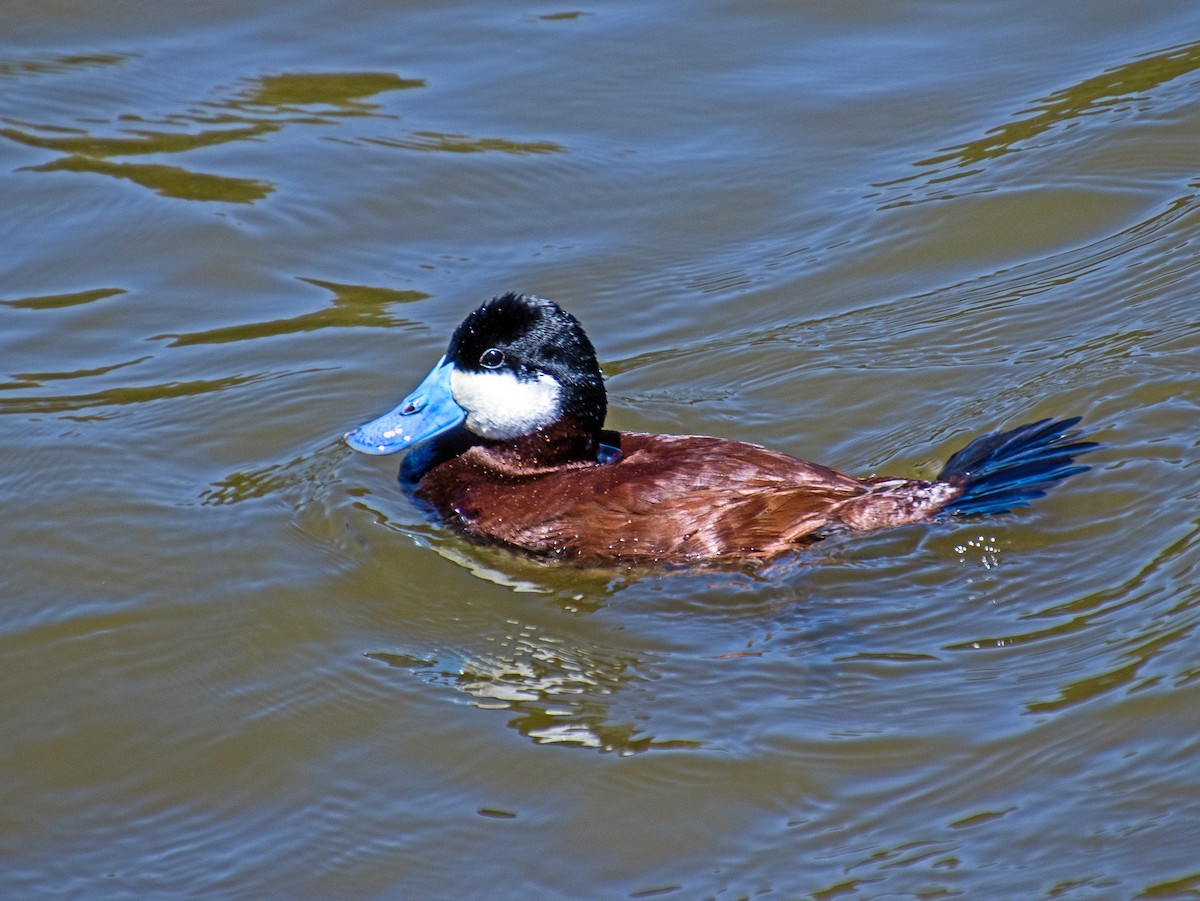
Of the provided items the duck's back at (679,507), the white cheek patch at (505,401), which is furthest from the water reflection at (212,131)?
the duck's back at (679,507)

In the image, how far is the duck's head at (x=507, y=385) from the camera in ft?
18.8

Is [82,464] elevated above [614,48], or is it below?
below

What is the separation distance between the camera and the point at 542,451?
5.93 metres

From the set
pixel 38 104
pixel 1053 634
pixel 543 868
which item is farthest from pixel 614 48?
pixel 543 868

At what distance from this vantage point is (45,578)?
18.2 ft

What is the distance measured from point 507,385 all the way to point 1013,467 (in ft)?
6.26

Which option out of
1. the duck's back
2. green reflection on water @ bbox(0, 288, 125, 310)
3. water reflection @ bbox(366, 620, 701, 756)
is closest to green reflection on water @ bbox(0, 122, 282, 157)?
green reflection on water @ bbox(0, 288, 125, 310)

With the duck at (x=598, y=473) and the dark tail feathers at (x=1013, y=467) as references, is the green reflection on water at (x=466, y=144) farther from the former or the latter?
the dark tail feathers at (x=1013, y=467)

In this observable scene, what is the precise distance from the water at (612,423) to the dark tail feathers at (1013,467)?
0.15 metres

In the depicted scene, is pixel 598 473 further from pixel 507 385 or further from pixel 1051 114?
pixel 1051 114

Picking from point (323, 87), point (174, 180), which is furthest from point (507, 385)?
point (323, 87)

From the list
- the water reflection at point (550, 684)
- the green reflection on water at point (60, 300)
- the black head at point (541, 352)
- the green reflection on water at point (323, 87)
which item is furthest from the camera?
the green reflection on water at point (323, 87)

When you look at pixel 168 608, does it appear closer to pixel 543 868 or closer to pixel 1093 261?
pixel 543 868

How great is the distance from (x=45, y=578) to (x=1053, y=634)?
3.54 metres
